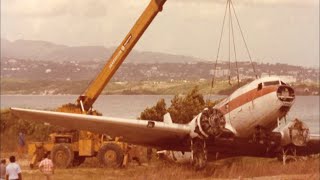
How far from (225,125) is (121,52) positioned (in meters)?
6.25

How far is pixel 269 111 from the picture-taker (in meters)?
22.7

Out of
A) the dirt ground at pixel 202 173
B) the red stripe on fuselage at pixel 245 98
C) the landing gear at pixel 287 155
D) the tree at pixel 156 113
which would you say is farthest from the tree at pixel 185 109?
the red stripe on fuselage at pixel 245 98

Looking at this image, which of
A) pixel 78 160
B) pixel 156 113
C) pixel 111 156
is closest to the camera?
pixel 111 156

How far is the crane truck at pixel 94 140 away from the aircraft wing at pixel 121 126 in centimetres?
237

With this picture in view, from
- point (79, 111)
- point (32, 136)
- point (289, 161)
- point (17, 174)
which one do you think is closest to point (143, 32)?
point (79, 111)

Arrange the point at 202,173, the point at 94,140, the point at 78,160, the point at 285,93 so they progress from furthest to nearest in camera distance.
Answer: the point at 78,160 < the point at 94,140 < the point at 202,173 < the point at 285,93

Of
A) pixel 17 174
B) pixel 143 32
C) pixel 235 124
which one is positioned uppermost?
pixel 143 32

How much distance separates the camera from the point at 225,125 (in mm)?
23625

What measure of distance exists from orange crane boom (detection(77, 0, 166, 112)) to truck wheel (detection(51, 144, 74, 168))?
6.22 feet

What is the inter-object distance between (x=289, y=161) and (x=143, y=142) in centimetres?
654

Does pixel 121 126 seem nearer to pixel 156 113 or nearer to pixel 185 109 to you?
pixel 185 109

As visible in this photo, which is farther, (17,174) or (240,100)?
(240,100)

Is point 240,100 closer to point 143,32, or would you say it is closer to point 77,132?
point 143,32

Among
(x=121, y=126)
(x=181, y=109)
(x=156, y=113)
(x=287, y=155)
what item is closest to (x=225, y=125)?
(x=121, y=126)
